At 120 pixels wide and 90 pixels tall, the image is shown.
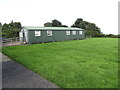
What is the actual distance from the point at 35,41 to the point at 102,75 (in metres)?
15.4

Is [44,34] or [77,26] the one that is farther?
[77,26]

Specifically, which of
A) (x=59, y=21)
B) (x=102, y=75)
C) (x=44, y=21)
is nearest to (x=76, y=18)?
(x=59, y=21)

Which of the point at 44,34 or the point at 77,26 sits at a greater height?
the point at 77,26

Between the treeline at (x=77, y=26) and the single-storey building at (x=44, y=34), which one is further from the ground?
the treeline at (x=77, y=26)

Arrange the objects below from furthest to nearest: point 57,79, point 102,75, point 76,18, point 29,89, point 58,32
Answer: point 76,18
point 58,32
point 102,75
point 57,79
point 29,89

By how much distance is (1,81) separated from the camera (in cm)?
365

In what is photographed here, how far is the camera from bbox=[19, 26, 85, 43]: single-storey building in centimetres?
1719

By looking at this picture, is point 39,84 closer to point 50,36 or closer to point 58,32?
point 50,36

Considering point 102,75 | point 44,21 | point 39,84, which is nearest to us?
point 39,84

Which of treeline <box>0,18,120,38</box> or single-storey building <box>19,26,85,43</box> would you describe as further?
treeline <box>0,18,120,38</box>

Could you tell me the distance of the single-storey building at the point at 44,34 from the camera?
17.2 m

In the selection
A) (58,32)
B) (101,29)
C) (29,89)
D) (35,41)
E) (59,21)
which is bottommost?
(29,89)

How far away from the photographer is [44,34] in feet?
61.9

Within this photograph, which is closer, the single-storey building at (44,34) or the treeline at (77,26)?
the single-storey building at (44,34)
